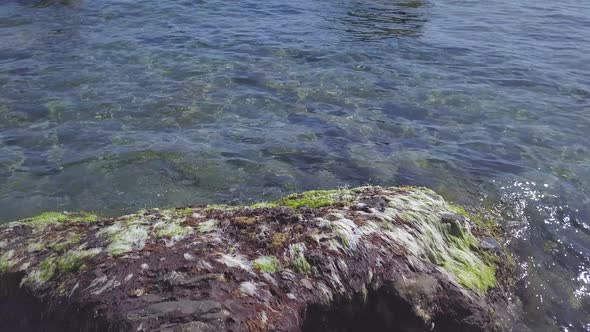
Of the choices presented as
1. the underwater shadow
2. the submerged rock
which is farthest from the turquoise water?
the submerged rock

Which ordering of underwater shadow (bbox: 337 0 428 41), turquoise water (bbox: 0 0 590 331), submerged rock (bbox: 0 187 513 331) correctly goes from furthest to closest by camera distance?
underwater shadow (bbox: 337 0 428 41) → turquoise water (bbox: 0 0 590 331) → submerged rock (bbox: 0 187 513 331)

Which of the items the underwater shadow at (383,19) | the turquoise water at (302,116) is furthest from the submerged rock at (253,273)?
the underwater shadow at (383,19)

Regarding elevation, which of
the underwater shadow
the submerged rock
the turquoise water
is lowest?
the turquoise water

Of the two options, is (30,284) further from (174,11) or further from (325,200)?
(174,11)

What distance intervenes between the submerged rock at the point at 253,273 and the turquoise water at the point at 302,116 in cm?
161

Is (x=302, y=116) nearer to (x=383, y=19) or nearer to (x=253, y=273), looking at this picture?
(x=253, y=273)

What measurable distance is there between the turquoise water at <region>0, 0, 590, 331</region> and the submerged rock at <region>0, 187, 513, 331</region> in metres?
1.61

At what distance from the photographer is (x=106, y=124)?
39.1 feet

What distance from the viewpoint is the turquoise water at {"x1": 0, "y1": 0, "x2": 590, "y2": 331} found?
9.44 m

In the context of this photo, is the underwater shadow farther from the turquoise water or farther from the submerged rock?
the submerged rock

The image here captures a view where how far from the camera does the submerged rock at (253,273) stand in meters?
4.72

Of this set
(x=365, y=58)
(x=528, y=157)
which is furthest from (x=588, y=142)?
(x=365, y=58)

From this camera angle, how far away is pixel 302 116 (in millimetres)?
12680

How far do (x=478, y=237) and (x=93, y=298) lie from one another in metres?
5.15
